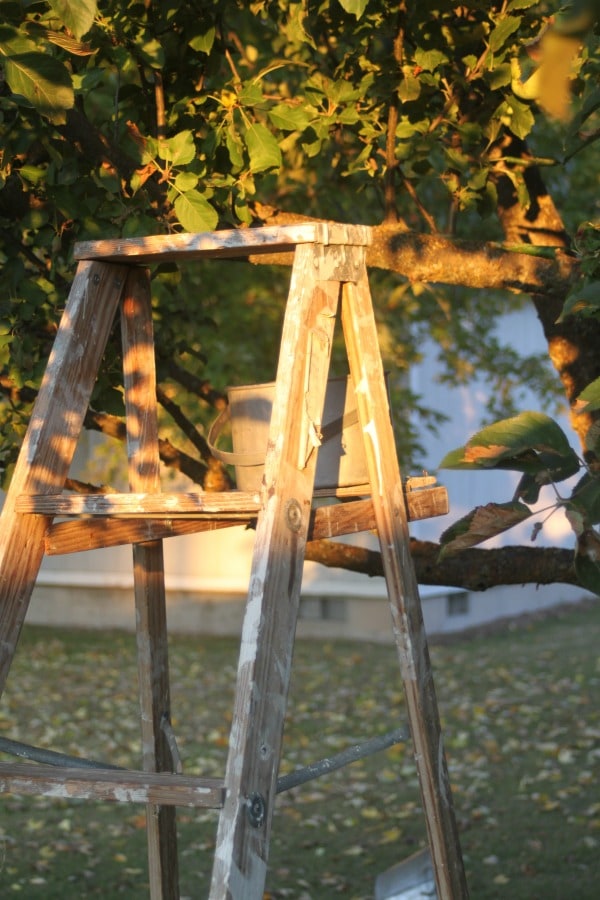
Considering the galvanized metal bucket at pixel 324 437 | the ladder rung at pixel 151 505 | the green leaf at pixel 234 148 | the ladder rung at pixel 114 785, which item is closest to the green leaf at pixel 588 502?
the galvanized metal bucket at pixel 324 437

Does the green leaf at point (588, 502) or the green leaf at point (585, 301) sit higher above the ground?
the green leaf at point (585, 301)

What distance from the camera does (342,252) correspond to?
2.09 meters

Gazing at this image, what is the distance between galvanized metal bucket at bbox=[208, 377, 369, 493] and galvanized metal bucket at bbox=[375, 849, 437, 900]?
6.00ft

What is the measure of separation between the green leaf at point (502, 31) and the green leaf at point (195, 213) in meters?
0.93

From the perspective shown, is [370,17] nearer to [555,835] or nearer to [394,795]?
[555,835]

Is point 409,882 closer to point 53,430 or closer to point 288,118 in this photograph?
point 53,430

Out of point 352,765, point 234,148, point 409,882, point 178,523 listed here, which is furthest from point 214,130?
point 352,765

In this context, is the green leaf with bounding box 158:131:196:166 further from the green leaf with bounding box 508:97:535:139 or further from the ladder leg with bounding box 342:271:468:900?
the green leaf with bounding box 508:97:535:139

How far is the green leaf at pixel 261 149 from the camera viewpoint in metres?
2.92

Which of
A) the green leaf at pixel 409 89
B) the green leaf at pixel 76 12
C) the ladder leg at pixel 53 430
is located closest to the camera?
the green leaf at pixel 76 12

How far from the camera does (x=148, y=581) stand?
8.70 feet

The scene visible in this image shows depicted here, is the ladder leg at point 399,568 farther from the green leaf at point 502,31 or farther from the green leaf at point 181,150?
the green leaf at point 502,31

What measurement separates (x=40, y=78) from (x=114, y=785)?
1.14 meters

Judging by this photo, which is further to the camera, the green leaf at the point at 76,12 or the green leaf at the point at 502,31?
the green leaf at the point at 502,31
